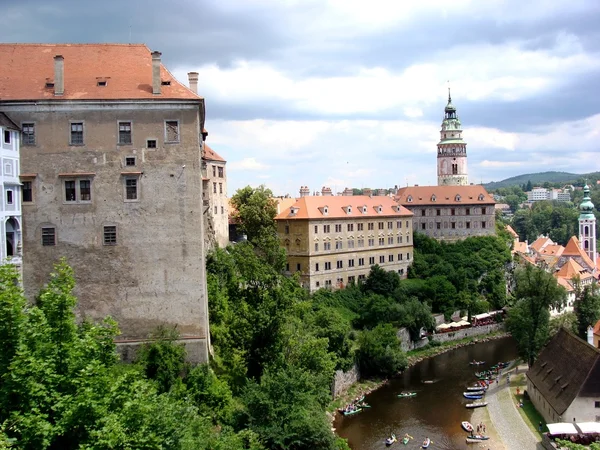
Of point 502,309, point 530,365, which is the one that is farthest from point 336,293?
point 502,309

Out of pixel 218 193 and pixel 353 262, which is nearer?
pixel 218 193

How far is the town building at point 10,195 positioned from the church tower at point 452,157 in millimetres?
72659

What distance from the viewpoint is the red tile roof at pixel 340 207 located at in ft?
194

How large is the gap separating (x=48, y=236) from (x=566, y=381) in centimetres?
2949

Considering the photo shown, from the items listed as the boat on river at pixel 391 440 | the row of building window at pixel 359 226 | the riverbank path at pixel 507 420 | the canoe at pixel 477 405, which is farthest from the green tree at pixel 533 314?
the row of building window at pixel 359 226

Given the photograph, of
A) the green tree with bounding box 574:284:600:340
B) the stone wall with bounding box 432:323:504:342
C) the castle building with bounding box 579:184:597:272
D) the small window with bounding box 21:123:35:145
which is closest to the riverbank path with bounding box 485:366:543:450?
the green tree with bounding box 574:284:600:340

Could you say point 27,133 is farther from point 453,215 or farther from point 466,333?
point 453,215

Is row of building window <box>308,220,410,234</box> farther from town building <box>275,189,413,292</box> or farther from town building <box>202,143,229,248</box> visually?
Answer: town building <box>202,143,229,248</box>

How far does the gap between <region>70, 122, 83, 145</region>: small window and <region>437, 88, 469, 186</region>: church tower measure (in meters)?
71.0

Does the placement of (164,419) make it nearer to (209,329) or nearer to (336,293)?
(209,329)

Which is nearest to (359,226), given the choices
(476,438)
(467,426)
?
(467,426)

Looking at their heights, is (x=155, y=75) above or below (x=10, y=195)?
above

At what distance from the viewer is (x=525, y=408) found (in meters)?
40.7

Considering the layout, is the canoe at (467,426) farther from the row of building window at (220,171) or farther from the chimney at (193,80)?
the row of building window at (220,171)
